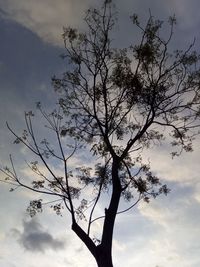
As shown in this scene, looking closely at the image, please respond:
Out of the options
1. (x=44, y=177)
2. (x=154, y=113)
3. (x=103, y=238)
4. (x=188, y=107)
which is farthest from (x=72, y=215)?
(x=188, y=107)

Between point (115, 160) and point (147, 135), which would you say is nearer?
point (115, 160)

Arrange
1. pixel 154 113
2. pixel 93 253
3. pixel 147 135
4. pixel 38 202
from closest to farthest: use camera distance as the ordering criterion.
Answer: pixel 93 253
pixel 38 202
pixel 154 113
pixel 147 135

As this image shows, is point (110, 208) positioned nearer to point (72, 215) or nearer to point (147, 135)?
point (72, 215)

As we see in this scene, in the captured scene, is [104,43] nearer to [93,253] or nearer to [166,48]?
[166,48]

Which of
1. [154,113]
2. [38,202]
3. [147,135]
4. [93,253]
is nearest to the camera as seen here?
[93,253]

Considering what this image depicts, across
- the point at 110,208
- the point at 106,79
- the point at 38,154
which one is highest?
the point at 106,79

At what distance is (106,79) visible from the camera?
25.5 m

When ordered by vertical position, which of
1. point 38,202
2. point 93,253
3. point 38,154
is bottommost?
point 93,253

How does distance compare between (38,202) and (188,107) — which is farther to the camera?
(188,107)

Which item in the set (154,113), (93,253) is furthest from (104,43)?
(93,253)

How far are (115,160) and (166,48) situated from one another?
22.4ft

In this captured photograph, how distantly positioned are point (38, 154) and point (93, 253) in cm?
561

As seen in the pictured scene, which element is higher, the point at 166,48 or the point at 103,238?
the point at 166,48

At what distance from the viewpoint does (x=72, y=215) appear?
69.7 feet
